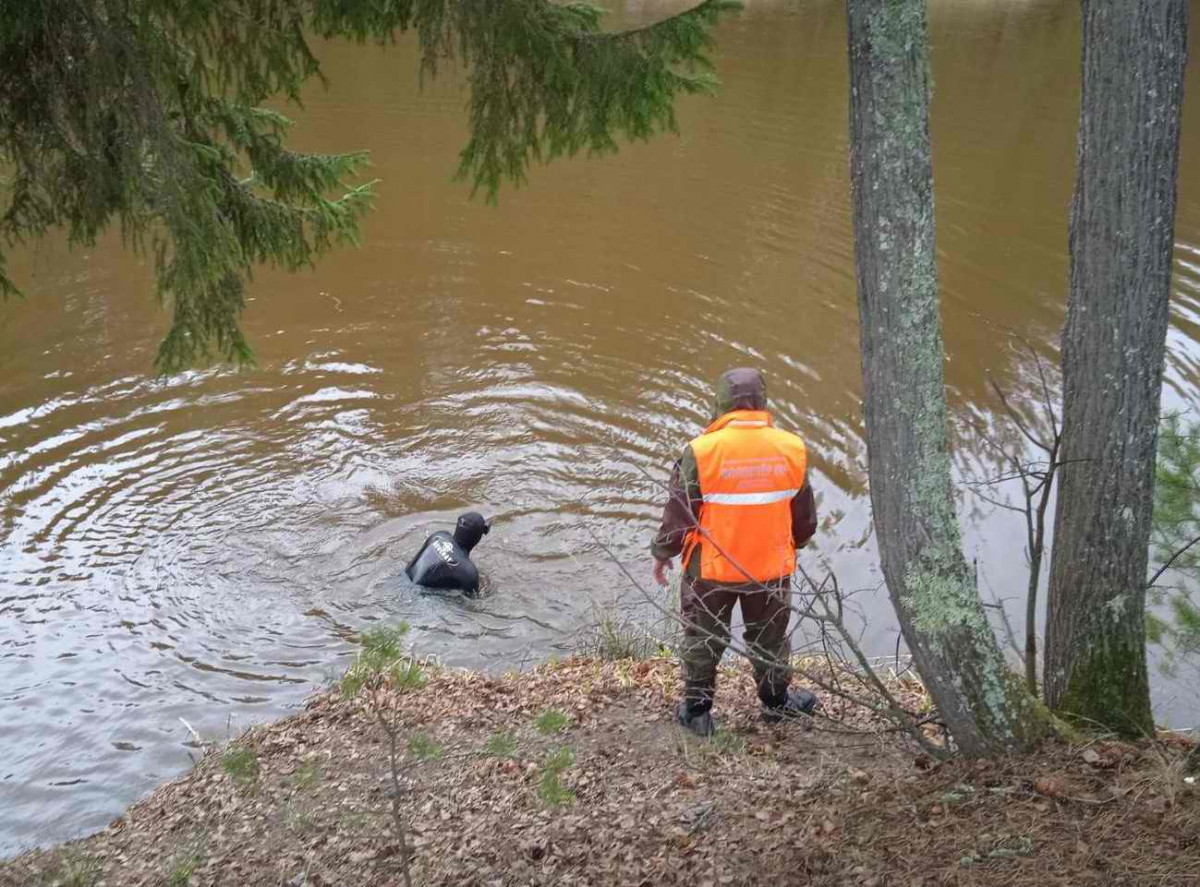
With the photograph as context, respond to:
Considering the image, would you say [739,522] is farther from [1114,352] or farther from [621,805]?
[1114,352]

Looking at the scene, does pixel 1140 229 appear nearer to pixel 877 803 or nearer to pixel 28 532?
pixel 877 803

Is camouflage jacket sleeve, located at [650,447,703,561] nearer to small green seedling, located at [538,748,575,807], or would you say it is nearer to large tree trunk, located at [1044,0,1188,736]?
small green seedling, located at [538,748,575,807]

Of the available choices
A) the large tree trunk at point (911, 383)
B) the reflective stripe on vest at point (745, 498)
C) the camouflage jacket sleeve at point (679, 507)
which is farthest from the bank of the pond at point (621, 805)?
the reflective stripe on vest at point (745, 498)

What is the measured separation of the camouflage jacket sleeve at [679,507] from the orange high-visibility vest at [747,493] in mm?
60

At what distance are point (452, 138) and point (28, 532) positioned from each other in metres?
12.6

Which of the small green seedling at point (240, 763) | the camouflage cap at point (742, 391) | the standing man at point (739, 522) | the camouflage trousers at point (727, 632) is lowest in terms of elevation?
the small green seedling at point (240, 763)

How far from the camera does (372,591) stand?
8164 millimetres

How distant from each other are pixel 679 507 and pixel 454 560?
3109 mm

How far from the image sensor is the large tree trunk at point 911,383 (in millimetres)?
3678

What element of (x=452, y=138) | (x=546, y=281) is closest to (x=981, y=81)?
(x=452, y=138)

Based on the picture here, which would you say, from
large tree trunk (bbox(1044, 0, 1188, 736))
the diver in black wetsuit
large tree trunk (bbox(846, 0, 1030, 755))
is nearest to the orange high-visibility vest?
large tree trunk (bbox(846, 0, 1030, 755))

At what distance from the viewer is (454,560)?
788cm

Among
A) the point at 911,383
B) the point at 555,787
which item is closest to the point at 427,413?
the point at 555,787

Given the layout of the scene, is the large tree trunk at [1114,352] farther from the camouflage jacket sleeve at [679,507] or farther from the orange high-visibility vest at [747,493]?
the camouflage jacket sleeve at [679,507]
